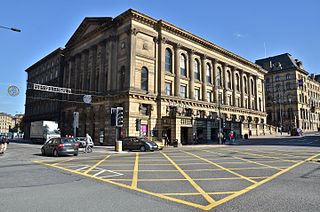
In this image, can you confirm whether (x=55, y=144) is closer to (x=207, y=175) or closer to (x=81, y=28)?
(x=207, y=175)

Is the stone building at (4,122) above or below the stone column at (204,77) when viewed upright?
below

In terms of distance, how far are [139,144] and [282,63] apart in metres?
83.5

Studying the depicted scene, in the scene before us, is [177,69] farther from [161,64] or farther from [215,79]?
[215,79]

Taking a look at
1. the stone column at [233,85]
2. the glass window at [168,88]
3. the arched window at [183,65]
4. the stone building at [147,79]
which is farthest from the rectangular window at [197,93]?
the stone column at [233,85]

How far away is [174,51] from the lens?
4403cm

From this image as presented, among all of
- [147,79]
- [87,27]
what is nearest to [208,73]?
[147,79]

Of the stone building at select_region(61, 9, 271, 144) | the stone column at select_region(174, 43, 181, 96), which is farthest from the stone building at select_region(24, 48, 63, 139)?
the stone column at select_region(174, 43, 181, 96)

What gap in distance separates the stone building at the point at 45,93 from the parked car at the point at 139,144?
29531mm

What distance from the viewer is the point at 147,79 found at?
39.7m

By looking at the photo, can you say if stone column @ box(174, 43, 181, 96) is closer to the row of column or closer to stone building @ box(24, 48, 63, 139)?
the row of column

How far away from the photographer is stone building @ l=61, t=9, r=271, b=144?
38250mm

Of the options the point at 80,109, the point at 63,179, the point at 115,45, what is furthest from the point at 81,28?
the point at 63,179

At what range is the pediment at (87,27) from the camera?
43531mm

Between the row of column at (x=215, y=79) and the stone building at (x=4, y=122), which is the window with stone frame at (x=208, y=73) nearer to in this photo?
the row of column at (x=215, y=79)
